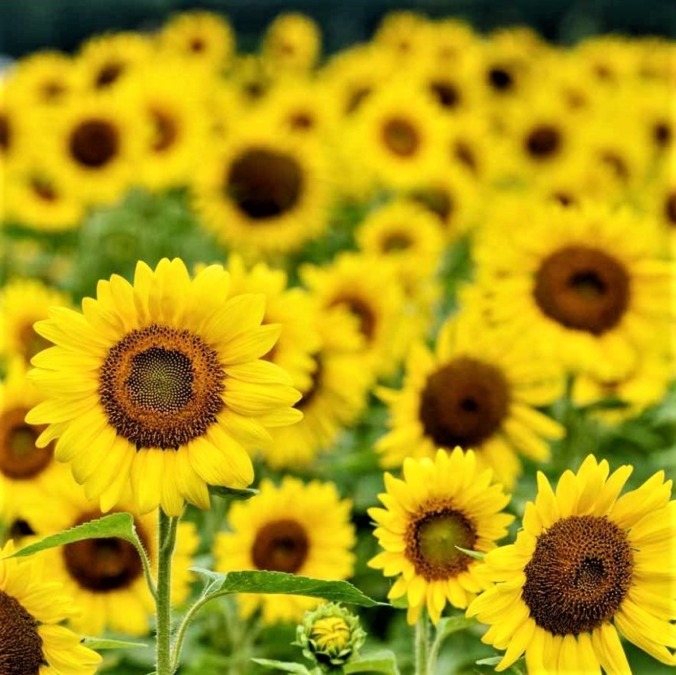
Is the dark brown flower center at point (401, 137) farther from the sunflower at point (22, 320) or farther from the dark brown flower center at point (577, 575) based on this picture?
the dark brown flower center at point (577, 575)

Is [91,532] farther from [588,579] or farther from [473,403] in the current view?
[473,403]

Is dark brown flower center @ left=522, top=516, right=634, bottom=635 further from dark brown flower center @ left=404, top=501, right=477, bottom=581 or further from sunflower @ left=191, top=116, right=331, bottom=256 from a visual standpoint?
sunflower @ left=191, top=116, right=331, bottom=256

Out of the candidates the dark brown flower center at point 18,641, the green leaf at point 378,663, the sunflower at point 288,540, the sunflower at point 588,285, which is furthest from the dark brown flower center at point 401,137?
the dark brown flower center at point 18,641

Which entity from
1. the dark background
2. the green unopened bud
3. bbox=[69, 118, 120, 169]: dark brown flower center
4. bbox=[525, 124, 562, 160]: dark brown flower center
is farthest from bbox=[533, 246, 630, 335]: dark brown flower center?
the dark background

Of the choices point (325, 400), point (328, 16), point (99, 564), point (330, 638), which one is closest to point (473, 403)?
point (325, 400)

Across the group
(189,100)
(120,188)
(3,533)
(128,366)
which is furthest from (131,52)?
(128,366)

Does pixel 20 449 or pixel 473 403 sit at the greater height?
pixel 473 403

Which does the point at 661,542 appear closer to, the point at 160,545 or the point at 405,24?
the point at 160,545
